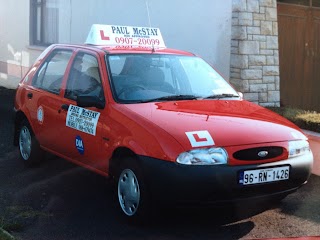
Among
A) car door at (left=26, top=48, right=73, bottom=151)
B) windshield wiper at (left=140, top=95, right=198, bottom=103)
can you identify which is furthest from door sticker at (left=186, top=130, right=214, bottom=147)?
car door at (left=26, top=48, right=73, bottom=151)

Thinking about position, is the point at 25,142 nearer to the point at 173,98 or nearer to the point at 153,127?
the point at 173,98

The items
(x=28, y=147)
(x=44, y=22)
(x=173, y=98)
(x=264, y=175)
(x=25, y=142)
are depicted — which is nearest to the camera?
(x=264, y=175)

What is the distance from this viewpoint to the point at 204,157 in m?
4.63

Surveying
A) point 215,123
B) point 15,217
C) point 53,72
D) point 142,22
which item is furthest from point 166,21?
point 15,217

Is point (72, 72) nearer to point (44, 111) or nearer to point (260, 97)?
point (44, 111)

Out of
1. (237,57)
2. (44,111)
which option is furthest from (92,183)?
(237,57)

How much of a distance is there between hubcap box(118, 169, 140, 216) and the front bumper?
Answer: 0.25m

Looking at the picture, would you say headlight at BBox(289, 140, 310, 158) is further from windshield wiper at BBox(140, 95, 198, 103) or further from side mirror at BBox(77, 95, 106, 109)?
side mirror at BBox(77, 95, 106, 109)

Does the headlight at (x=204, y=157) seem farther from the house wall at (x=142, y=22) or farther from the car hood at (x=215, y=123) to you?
the house wall at (x=142, y=22)

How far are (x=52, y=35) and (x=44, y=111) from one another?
7.61 metres

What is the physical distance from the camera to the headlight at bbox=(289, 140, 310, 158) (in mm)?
5023

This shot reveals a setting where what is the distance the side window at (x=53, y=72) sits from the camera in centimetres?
650

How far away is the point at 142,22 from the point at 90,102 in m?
5.91

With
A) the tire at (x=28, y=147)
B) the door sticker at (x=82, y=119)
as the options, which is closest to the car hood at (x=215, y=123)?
the door sticker at (x=82, y=119)
